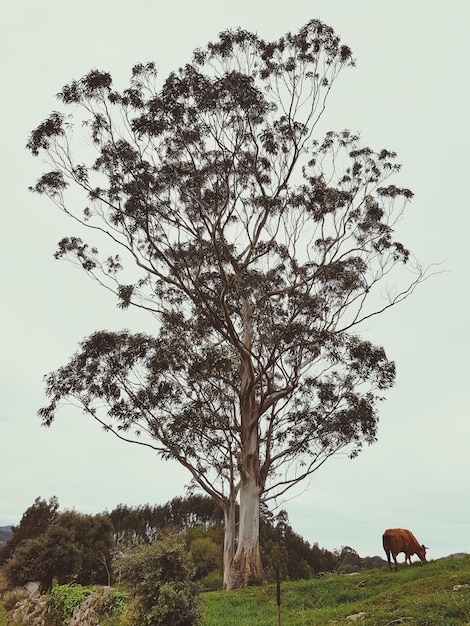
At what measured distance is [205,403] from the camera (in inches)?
695

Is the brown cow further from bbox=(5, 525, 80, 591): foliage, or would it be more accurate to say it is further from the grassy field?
bbox=(5, 525, 80, 591): foliage

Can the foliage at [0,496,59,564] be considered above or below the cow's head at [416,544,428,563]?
above

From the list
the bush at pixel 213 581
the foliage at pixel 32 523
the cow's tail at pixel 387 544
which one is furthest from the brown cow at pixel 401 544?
the foliage at pixel 32 523

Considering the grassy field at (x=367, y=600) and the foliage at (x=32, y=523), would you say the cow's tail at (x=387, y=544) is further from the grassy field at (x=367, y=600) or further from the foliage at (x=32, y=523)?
A: the foliage at (x=32, y=523)

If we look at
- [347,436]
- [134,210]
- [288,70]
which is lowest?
[347,436]

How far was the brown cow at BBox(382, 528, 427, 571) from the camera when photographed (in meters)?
13.2

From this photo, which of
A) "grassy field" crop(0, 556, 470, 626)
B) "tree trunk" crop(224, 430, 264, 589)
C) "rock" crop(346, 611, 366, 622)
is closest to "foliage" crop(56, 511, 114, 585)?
"tree trunk" crop(224, 430, 264, 589)

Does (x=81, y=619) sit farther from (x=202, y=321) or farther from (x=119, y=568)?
(x=202, y=321)

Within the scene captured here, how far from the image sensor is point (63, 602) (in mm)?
13836

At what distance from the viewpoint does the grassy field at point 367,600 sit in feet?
25.6

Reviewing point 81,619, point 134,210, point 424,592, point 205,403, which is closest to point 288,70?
point 134,210

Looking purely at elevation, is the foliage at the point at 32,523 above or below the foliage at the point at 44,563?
above

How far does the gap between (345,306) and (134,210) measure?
808cm

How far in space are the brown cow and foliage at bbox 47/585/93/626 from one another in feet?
25.4
